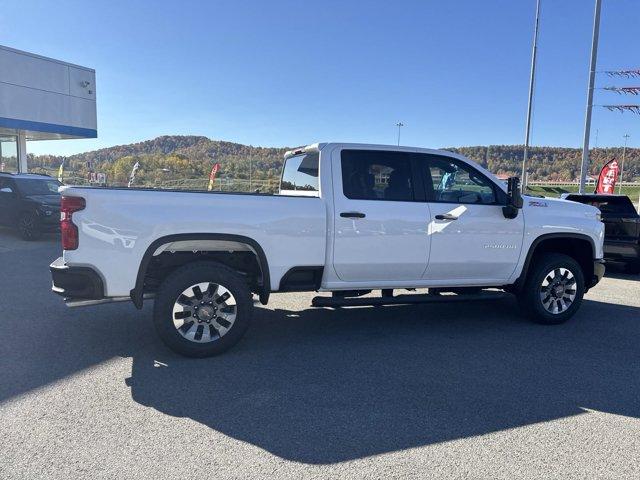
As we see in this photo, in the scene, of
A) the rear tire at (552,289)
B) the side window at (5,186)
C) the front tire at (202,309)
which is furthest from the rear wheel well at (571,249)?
the side window at (5,186)

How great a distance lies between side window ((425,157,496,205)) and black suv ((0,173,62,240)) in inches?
410

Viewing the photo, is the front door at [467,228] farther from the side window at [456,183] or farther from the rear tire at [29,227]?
the rear tire at [29,227]

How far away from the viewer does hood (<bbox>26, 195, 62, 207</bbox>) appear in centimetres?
1263

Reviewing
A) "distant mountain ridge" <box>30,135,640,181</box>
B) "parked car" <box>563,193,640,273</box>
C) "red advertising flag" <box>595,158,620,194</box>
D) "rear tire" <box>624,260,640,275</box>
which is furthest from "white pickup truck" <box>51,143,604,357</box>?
"distant mountain ridge" <box>30,135,640,181</box>

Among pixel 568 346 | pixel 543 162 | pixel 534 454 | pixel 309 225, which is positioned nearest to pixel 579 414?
pixel 534 454

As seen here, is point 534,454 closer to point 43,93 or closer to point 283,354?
point 283,354

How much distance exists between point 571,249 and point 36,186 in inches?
510

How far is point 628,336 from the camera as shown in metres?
5.68

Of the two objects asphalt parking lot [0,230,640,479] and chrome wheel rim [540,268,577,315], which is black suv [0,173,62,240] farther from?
chrome wheel rim [540,268,577,315]

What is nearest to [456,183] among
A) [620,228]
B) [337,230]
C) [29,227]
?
[337,230]

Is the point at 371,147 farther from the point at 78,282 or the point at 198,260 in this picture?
the point at 78,282

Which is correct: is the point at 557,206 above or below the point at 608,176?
below

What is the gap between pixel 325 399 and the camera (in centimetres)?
389

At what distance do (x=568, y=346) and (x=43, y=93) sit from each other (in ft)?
73.3
